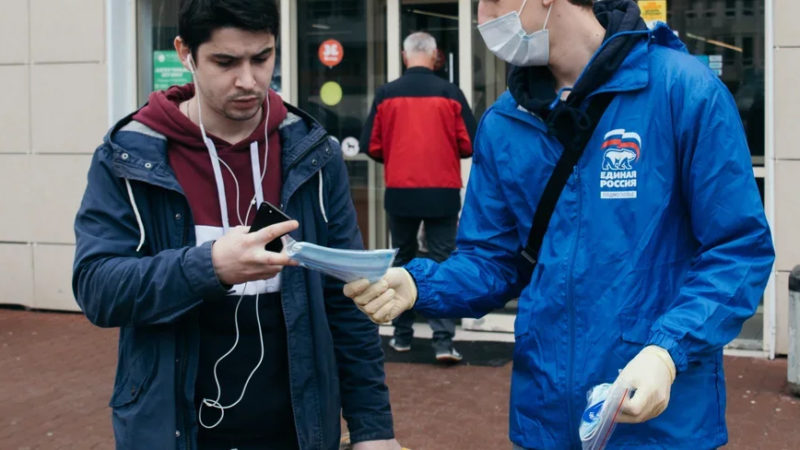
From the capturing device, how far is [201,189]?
9.13ft

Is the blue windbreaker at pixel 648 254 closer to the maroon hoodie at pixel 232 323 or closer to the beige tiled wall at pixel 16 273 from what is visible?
the maroon hoodie at pixel 232 323

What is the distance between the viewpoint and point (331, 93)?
9422 millimetres

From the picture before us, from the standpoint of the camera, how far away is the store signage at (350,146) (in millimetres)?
9414

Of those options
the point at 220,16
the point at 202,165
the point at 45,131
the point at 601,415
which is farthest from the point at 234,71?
the point at 45,131

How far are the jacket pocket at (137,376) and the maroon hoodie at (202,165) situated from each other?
1.03ft

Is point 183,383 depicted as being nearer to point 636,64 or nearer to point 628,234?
point 628,234

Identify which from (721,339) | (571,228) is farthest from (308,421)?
(721,339)

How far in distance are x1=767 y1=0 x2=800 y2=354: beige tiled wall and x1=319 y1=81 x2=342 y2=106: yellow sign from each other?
354cm

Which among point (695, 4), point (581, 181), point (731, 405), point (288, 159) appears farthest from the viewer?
point (695, 4)


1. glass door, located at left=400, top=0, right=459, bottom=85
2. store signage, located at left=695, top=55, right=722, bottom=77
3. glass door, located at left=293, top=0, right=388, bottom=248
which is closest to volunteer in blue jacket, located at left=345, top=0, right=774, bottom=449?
store signage, located at left=695, top=55, right=722, bottom=77

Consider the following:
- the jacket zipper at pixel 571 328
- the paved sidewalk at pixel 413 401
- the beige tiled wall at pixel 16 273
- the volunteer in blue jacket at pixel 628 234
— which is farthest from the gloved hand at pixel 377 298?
the beige tiled wall at pixel 16 273

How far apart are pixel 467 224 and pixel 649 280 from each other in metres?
0.61

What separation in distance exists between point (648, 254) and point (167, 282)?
3.66ft

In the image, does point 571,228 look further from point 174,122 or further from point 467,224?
point 174,122
